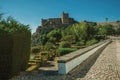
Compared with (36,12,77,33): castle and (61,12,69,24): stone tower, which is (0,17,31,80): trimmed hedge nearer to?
(36,12,77,33): castle

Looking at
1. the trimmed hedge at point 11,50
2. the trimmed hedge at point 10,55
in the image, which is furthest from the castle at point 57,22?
the trimmed hedge at point 10,55

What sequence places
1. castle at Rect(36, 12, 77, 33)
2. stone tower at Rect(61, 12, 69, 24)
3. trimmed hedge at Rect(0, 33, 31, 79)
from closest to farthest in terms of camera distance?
trimmed hedge at Rect(0, 33, 31, 79) → castle at Rect(36, 12, 77, 33) → stone tower at Rect(61, 12, 69, 24)

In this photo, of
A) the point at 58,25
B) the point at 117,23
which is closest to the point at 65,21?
the point at 58,25

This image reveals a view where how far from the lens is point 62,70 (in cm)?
1042

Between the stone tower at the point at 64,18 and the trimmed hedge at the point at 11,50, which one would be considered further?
the stone tower at the point at 64,18

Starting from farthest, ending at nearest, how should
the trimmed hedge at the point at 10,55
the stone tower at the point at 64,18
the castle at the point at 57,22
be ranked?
1. the stone tower at the point at 64,18
2. the castle at the point at 57,22
3. the trimmed hedge at the point at 10,55

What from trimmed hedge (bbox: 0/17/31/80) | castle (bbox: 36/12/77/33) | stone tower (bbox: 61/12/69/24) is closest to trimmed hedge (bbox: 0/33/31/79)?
trimmed hedge (bbox: 0/17/31/80)

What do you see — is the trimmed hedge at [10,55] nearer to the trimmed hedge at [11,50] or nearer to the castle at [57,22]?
the trimmed hedge at [11,50]

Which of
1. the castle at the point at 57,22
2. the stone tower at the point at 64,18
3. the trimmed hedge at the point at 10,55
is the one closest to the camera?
the trimmed hedge at the point at 10,55

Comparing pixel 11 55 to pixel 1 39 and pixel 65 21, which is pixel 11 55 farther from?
pixel 65 21

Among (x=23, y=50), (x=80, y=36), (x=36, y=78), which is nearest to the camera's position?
(x=36, y=78)

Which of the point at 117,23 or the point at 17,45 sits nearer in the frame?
the point at 17,45

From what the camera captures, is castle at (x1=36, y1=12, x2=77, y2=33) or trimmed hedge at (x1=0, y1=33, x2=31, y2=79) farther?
castle at (x1=36, y1=12, x2=77, y2=33)

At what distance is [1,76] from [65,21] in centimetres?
15192
